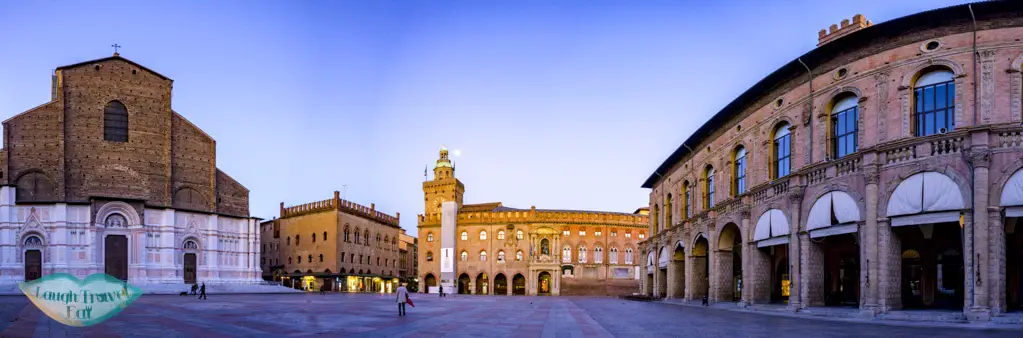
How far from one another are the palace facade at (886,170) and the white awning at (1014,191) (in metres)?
0.03

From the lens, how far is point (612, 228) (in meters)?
86.2

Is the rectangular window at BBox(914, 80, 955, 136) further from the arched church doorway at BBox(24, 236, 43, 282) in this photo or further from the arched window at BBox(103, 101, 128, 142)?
the arched church doorway at BBox(24, 236, 43, 282)

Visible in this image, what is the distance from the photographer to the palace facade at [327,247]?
81.5 m

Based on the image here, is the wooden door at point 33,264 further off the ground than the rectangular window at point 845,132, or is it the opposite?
the rectangular window at point 845,132

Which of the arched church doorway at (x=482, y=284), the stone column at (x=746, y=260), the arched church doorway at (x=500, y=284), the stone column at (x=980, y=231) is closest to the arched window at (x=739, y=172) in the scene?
the stone column at (x=746, y=260)

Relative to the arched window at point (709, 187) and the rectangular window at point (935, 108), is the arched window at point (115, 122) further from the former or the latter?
the rectangular window at point (935, 108)

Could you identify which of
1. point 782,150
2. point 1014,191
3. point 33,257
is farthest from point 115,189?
point 1014,191

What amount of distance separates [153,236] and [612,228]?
52.2m

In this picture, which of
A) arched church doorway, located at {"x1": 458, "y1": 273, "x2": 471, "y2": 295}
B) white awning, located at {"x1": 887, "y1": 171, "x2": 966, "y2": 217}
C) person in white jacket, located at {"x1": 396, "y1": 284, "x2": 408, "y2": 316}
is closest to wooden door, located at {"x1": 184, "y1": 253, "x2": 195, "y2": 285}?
arched church doorway, located at {"x1": 458, "y1": 273, "x2": 471, "y2": 295}

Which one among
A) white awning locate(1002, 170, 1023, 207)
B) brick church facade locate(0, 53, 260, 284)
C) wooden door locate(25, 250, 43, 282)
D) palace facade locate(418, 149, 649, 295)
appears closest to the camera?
white awning locate(1002, 170, 1023, 207)

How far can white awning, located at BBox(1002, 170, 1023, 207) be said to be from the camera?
65.4ft

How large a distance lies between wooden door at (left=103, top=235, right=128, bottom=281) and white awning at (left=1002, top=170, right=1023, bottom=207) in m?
62.4

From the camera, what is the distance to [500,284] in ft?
284

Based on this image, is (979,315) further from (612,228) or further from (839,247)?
(612,228)
